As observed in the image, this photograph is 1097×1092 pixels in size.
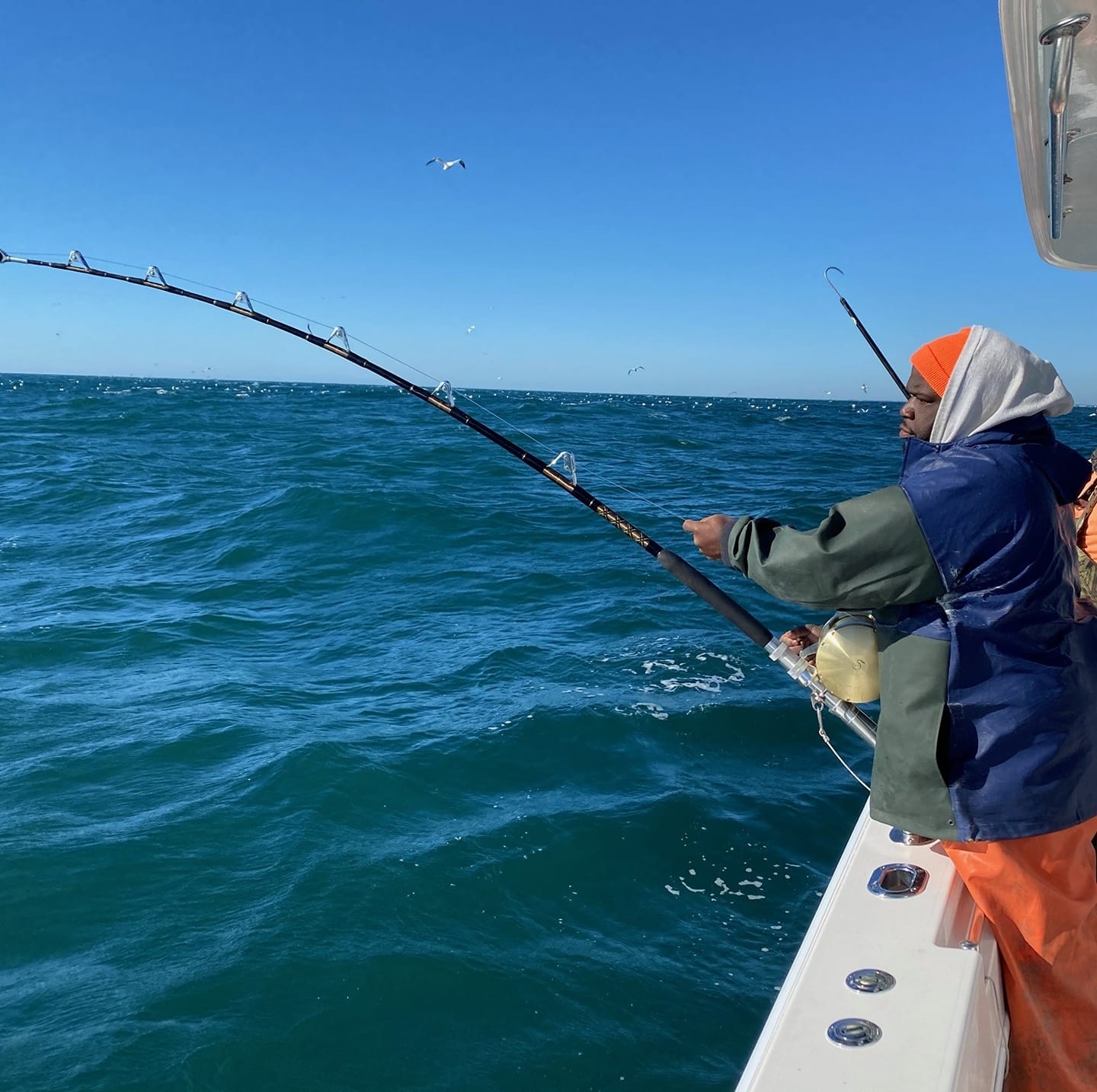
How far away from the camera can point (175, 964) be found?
3.58 metres

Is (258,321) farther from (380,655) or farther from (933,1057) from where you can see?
(933,1057)

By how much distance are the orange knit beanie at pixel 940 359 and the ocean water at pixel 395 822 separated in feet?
7.67

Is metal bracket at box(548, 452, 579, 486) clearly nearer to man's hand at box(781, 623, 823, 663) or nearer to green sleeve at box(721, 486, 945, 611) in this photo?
man's hand at box(781, 623, 823, 663)

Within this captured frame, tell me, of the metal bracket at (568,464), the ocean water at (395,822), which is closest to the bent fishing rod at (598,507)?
the metal bracket at (568,464)

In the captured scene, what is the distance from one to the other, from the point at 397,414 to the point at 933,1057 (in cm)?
3255

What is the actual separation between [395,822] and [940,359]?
3605 millimetres

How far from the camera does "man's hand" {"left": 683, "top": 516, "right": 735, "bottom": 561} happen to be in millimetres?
2221

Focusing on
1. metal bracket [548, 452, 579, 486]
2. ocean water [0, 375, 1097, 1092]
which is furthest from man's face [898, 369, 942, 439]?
ocean water [0, 375, 1097, 1092]

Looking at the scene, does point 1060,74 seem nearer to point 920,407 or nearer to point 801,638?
point 920,407

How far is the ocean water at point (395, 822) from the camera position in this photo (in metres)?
3.23

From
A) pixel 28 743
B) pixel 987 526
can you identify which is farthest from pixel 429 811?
pixel 987 526

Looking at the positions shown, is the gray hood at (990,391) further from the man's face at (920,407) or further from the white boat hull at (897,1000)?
the white boat hull at (897,1000)

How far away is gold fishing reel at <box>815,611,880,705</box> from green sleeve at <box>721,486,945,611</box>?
0.24 metres

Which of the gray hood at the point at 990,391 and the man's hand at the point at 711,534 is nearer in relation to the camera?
the gray hood at the point at 990,391
